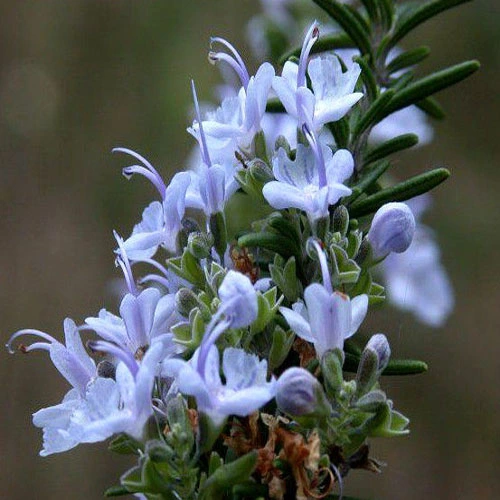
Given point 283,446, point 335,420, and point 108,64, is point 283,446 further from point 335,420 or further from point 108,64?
point 108,64

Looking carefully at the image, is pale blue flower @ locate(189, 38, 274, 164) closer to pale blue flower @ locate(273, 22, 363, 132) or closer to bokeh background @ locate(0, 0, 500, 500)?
pale blue flower @ locate(273, 22, 363, 132)

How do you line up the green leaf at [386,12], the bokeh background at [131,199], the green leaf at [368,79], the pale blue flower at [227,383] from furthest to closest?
1. the bokeh background at [131,199]
2. the green leaf at [386,12]
3. the green leaf at [368,79]
4. the pale blue flower at [227,383]

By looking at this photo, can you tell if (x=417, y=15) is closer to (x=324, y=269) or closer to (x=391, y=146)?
(x=391, y=146)

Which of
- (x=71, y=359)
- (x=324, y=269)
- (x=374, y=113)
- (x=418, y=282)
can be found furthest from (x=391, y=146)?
(x=418, y=282)

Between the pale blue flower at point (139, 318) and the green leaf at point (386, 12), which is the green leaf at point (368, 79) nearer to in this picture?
the green leaf at point (386, 12)

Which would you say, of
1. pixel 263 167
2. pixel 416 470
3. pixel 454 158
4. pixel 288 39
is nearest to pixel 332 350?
pixel 263 167

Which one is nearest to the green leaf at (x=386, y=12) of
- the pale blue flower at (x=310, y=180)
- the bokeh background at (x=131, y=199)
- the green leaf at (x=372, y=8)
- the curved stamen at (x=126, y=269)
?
the green leaf at (x=372, y=8)
